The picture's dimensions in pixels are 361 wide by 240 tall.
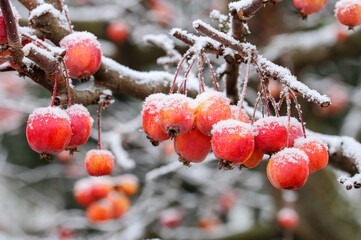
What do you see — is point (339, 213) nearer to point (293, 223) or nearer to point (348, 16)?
point (293, 223)

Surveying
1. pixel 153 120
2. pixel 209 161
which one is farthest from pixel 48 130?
pixel 209 161

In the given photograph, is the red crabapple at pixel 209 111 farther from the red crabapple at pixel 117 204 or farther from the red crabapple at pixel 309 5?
the red crabapple at pixel 117 204

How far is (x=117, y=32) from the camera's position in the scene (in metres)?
4.18

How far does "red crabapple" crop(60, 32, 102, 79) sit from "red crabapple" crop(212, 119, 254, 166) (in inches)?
21.0

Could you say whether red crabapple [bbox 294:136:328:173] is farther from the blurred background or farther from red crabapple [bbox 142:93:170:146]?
the blurred background

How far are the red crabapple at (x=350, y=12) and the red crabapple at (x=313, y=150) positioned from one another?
562mm

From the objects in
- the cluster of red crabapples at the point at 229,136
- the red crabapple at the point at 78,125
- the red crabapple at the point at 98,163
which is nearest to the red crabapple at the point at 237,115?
A: the cluster of red crabapples at the point at 229,136

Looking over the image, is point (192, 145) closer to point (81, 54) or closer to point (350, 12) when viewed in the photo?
point (81, 54)

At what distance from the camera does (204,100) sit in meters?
1.02

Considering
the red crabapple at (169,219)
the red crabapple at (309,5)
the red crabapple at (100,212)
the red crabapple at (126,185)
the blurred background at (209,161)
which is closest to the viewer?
the red crabapple at (309,5)

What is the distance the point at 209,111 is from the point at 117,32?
346 cm

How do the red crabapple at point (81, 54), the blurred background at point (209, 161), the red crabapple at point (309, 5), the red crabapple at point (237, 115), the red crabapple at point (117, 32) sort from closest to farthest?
the red crabapple at point (237, 115)
the red crabapple at point (81, 54)
the red crabapple at point (309, 5)
the blurred background at point (209, 161)
the red crabapple at point (117, 32)

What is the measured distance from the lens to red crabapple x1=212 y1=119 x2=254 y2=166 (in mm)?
923

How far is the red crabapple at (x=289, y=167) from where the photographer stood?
951 mm
